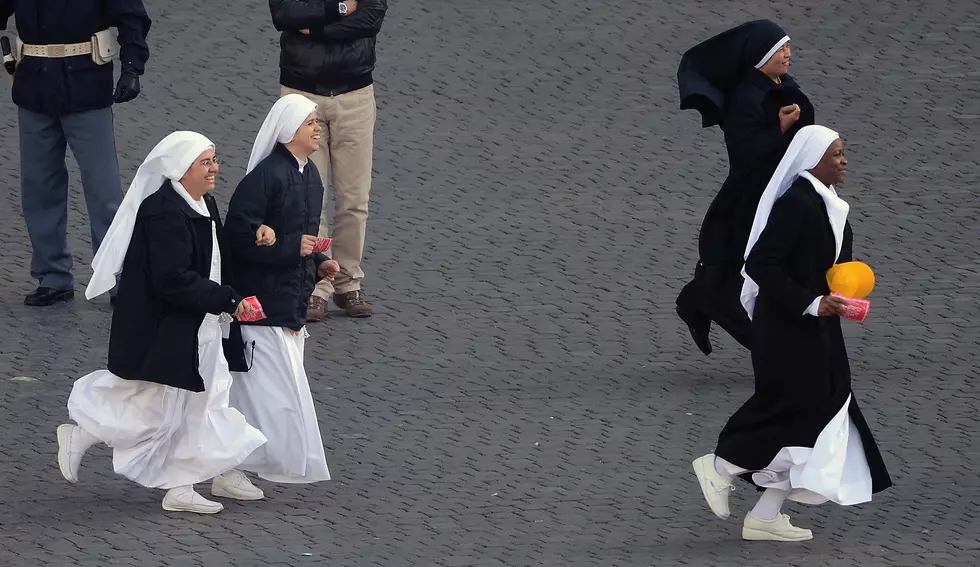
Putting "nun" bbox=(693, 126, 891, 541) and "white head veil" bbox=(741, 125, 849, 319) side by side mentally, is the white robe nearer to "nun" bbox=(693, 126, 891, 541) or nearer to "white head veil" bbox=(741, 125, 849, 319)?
"nun" bbox=(693, 126, 891, 541)

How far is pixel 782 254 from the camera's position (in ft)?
24.9

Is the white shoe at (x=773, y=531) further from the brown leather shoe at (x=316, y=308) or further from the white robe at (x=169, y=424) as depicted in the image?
the brown leather shoe at (x=316, y=308)

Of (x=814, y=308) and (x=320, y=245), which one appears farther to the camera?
(x=320, y=245)

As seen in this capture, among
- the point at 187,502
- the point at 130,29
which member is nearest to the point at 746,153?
the point at 187,502

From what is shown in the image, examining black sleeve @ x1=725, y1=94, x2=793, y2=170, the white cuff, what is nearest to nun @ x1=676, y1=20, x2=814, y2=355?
black sleeve @ x1=725, y1=94, x2=793, y2=170

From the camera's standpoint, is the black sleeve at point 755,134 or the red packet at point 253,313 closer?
the red packet at point 253,313

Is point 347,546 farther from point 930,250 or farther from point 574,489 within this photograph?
point 930,250

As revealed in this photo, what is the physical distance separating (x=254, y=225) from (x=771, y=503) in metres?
2.52

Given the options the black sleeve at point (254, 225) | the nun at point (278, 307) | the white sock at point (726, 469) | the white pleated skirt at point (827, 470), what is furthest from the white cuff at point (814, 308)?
the black sleeve at point (254, 225)

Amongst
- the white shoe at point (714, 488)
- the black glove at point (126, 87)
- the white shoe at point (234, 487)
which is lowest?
the white shoe at point (234, 487)

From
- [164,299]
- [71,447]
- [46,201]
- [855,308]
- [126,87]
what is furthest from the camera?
[46,201]

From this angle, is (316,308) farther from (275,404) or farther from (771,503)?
(771,503)

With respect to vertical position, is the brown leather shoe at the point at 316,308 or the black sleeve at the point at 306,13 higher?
the black sleeve at the point at 306,13

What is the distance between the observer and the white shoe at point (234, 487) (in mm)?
8148
